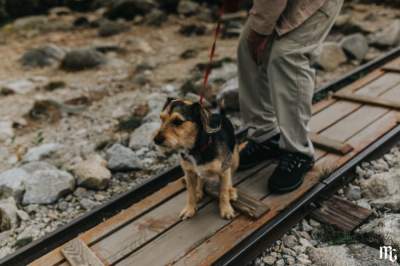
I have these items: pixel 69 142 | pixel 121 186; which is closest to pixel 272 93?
pixel 121 186

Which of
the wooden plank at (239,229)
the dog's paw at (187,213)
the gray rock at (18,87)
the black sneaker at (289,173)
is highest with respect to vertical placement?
the black sneaker at (289,173)

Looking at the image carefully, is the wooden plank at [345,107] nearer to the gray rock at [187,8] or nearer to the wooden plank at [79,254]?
the wooden plank at [79,254]

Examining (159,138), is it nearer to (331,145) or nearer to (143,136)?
(331,145)

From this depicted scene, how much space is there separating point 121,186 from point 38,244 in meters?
1.49

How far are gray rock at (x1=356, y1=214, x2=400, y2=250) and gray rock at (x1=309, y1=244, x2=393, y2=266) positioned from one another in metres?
0.11

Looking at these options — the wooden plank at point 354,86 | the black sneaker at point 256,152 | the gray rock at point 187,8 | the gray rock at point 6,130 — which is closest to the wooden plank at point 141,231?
the black sneaker at point 256,152

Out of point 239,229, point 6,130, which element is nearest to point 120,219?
point 239,229

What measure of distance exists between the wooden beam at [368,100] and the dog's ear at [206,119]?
286 cm

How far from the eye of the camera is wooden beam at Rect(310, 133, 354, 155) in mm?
4910

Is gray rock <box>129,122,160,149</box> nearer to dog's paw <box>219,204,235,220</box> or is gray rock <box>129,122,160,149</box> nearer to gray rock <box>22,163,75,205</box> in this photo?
gray rock <box>22,163,75,205</box>

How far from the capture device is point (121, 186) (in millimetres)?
5496

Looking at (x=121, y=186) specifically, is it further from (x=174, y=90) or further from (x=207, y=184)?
(x=174, y=90)

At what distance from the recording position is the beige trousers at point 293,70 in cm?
407

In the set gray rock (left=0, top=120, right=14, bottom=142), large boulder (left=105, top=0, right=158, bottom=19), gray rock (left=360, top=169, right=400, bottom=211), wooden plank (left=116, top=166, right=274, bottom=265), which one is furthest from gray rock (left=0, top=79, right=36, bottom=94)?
gray rock (left=360, top=169, right=400, bottom=211)
